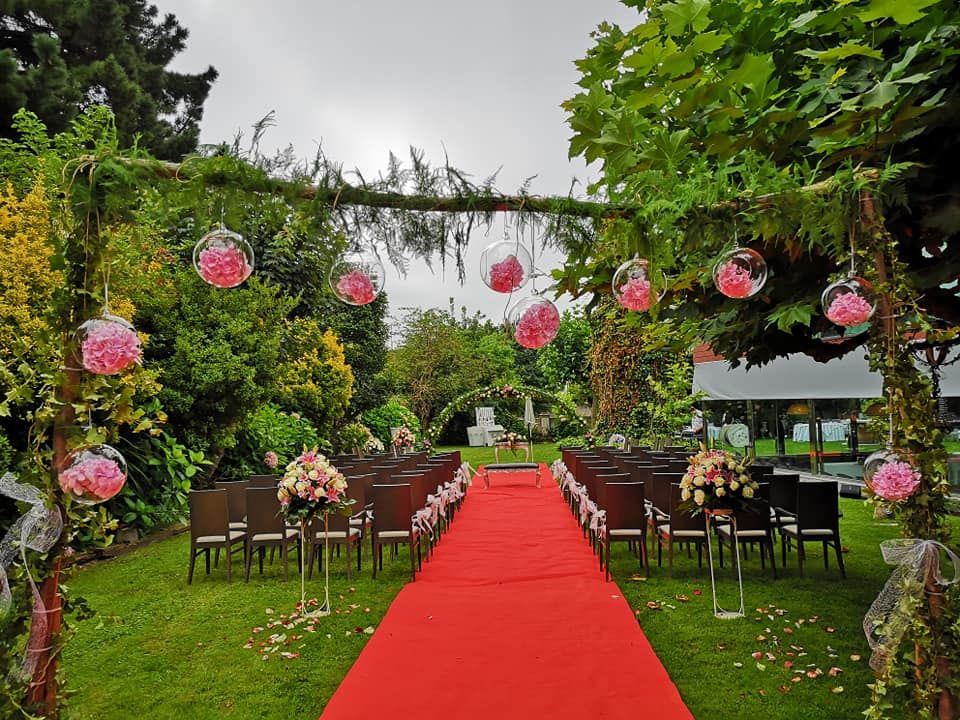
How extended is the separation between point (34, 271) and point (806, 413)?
42.3ft

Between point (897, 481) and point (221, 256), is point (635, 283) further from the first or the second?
point (221, 256)

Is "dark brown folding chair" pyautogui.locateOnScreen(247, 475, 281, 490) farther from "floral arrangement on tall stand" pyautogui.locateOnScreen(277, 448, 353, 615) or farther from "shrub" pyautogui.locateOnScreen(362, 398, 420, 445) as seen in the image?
Result: "shrub" pyautogui.locateOnScreen(362, 398, 420, 445)

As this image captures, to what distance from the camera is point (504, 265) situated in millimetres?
3738

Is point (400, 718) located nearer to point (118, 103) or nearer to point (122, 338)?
point (122, 338)

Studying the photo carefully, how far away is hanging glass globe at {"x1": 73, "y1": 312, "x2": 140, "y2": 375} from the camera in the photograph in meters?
2.71

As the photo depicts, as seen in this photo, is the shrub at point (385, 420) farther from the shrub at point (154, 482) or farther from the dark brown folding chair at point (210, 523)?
the dark brown folding chair at point (210, 523)

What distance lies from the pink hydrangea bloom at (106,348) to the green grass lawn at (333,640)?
1099 millimetres

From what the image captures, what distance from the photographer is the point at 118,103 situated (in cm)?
1437

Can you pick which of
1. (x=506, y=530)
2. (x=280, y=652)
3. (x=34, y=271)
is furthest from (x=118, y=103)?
(x=280, y=652)

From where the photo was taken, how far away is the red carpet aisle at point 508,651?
11.9 ft

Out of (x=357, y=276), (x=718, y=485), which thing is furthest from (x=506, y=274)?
(x=718, y=485)

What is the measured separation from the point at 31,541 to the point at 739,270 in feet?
11.8

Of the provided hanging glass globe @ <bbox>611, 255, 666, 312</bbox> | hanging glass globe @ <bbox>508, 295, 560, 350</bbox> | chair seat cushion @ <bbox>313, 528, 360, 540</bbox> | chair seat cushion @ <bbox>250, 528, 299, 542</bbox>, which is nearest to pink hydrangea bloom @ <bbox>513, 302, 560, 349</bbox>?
hanging glass globe @ <bbox>508, 295, 560, 350</bbox>

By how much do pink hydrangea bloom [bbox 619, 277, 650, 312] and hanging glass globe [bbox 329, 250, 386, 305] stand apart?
1.42 meters
